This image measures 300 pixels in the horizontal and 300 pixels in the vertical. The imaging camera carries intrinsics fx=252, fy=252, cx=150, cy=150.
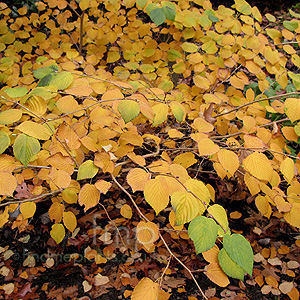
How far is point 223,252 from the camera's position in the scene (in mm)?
801

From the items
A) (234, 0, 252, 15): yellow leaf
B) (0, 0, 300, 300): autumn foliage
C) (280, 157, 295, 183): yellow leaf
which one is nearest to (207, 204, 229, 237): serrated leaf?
(0, 0, 300, 300): autumn foliage

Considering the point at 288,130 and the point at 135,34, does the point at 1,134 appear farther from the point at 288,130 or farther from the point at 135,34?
the point at 135,34

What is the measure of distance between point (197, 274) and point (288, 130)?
45.0 inches

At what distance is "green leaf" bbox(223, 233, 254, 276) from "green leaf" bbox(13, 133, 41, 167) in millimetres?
706

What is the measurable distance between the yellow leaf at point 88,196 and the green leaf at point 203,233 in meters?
0.44

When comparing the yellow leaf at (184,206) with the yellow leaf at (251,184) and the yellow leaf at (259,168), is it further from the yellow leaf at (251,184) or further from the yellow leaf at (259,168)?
the yellow leaf at (251,184)

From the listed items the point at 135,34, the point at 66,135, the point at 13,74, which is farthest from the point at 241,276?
the point at 13,74

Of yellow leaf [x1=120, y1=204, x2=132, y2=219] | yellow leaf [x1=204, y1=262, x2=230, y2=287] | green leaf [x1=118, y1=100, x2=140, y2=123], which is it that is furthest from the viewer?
yellow leaf [x1=120, y1=204, x2=132, y2=219]

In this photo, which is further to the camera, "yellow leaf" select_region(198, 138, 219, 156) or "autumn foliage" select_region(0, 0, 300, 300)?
"yellow leaf" select_region(198, 138, 219, 156)

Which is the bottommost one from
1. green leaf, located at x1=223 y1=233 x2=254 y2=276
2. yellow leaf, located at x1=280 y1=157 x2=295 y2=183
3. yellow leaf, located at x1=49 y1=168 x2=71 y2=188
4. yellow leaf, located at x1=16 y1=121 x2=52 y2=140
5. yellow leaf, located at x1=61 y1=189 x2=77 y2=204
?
yellow leaf, located at x1=61 y1=189 x2=77 y2=204

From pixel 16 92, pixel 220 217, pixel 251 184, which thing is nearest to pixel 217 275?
pixel 220 217

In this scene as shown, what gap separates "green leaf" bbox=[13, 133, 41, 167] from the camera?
2.87 feet

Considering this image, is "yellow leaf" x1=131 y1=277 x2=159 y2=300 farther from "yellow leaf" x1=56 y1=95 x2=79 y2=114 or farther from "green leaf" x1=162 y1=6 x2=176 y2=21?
"green leaf" x1=162 y1=6 x2=176 y2=21

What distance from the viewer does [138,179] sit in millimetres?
914
